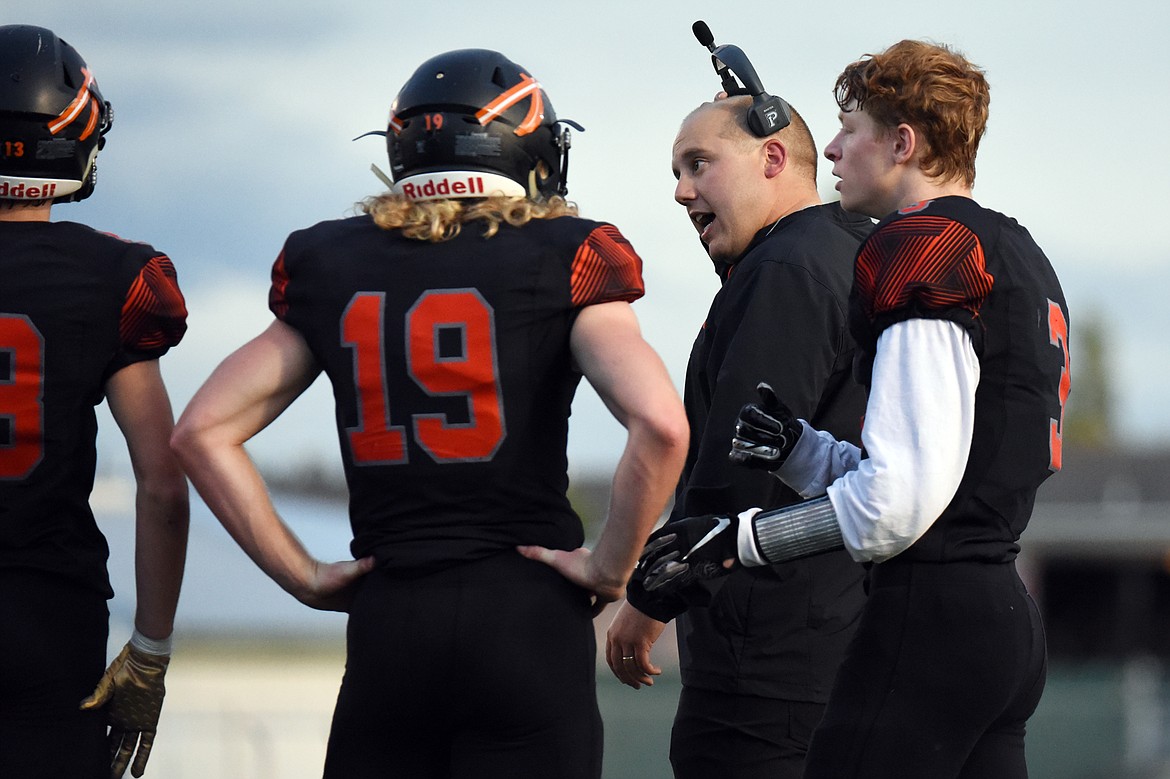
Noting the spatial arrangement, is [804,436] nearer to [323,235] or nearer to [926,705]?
[926,705]

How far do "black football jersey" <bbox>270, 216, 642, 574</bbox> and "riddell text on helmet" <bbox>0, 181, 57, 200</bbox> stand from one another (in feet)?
3.15

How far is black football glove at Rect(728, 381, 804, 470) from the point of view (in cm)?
349

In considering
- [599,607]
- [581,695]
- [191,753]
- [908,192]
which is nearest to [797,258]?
[908,192]

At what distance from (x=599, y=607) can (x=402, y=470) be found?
0.59 meters

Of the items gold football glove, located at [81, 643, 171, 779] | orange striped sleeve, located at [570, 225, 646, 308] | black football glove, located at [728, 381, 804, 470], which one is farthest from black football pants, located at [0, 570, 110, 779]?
black football glove, located at [728, 381, 804, 470]

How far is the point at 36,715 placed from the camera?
11.4 ft

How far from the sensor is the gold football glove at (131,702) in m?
3.66

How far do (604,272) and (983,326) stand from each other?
842mm

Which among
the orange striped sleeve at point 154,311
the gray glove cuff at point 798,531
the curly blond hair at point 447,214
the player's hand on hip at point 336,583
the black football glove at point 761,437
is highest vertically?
the curly blond hair at point 447,214

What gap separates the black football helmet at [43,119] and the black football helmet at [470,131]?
0.93 metres

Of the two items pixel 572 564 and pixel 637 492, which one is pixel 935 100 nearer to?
pixel 637 492

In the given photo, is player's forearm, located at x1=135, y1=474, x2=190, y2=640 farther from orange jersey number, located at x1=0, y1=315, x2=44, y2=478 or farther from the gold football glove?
orange jersey number, located at x1=0, y1=315, x2=44, y2=478

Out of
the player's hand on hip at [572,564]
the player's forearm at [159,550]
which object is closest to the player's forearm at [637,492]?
the player's hand on hip at [572,564]

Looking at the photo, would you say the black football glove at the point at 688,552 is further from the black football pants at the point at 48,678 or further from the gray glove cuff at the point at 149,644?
the black football pants at the point at 48,678
